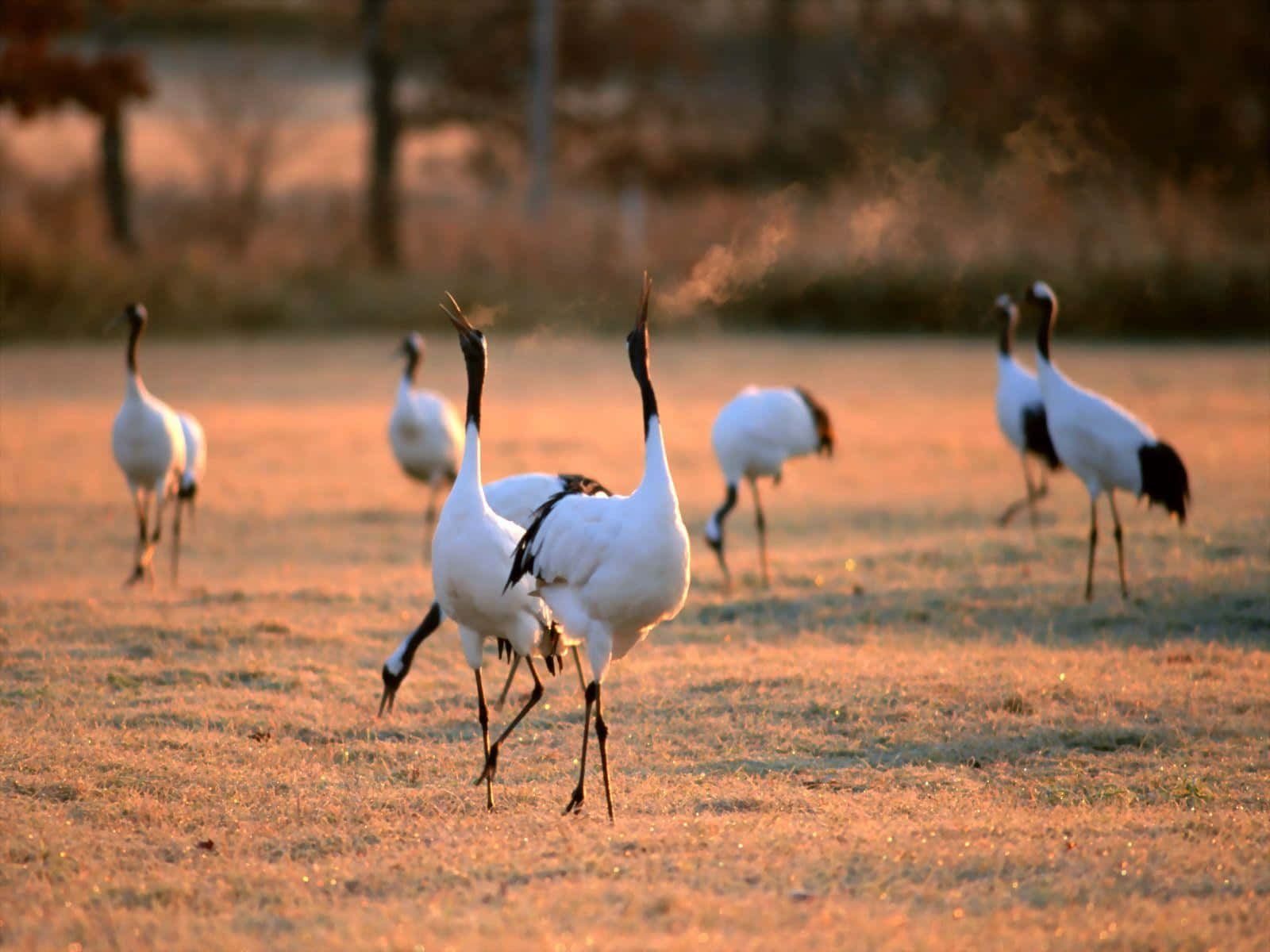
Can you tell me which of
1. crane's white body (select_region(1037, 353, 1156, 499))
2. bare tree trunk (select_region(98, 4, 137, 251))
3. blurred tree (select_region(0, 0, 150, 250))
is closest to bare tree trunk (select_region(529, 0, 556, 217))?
bare tree trunk (select_region(98, 4, 137, 251))

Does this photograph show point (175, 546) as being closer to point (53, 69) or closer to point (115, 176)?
point (53, 69)

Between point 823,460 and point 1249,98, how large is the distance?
754 inches

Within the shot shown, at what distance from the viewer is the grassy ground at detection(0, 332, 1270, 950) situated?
4.09 m

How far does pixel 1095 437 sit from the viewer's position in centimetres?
844

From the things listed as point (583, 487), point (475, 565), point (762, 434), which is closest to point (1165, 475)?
point (762, 434)

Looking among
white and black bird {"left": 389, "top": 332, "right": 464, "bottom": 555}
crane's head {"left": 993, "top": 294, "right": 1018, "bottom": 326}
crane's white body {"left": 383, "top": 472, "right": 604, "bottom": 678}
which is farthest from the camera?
crane's head {"left": 993, "top": 294, "right": 1018, "bottom": 326}

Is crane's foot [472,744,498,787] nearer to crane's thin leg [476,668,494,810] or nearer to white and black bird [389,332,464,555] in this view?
crane's thin leg [476,668,494,810]

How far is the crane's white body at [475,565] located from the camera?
17.2ft

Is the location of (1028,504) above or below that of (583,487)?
below

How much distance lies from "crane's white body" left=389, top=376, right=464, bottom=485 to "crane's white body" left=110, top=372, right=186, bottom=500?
6.38 ft

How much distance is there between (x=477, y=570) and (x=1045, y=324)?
5177 millimetres

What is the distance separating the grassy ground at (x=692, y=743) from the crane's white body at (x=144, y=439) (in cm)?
71

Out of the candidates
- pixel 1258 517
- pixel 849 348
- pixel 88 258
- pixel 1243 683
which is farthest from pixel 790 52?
pixel 1243 683

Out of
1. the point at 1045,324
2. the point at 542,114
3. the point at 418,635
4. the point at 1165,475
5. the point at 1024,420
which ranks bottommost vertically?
the point at 418,635
